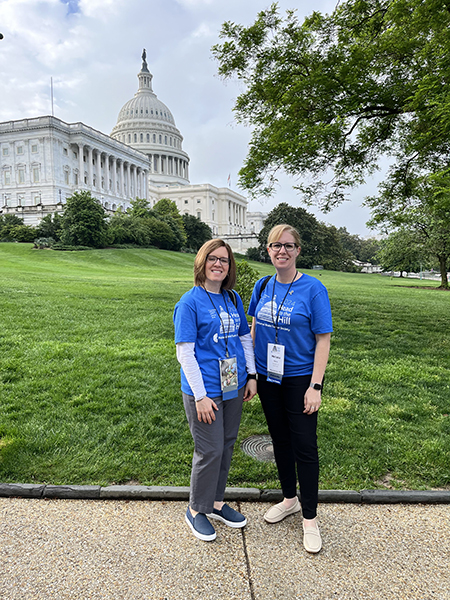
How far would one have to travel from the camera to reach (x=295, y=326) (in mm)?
2988

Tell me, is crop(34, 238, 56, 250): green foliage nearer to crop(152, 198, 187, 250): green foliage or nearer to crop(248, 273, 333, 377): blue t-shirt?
crop(152, 198, 187, 250): green foliage

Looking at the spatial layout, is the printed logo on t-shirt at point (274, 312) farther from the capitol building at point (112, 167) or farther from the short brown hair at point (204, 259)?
the capitol building at point (112, 167)

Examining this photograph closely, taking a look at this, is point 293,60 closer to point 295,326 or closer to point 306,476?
point 295,326

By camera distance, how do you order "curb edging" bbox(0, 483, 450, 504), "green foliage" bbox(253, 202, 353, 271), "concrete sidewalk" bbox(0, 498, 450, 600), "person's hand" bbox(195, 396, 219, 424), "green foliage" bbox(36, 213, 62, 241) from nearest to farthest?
"concrete sidewalk" bbox(0, 498, 450, 600)
"person's hand" bbox(195, 396, 219, 424)
"curb edging" bbox(0, 483, 450, 504)
"green foliage" bbox(36, 213, 62, 241)
"green foliage" bbox(253, 202, 353, 271)

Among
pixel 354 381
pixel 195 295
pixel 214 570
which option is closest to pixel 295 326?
pixel 195 295

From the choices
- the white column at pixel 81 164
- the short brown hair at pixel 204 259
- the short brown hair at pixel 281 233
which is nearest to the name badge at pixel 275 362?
the short brown hair at pixel 204 259

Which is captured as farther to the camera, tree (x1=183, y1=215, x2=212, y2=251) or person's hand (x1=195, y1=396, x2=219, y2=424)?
tree (x1=183, y1=215, x2=212, y2=251)

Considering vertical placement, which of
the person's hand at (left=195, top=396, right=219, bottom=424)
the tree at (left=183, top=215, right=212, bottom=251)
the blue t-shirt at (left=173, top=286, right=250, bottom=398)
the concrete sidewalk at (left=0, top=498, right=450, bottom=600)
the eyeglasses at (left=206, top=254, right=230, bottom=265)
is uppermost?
the tree at (left=183, top=215, right=212, bottom=251)

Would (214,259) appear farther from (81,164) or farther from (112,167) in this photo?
(112,167)

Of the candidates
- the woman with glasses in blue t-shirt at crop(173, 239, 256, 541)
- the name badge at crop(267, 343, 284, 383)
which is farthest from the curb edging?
the name badge at crop(267, 343, 284, 383)

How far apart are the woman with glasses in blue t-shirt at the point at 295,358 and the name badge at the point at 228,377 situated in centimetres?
28

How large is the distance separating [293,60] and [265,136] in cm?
195

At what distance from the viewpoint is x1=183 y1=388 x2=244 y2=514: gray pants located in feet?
9.70

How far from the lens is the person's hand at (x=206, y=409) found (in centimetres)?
284
